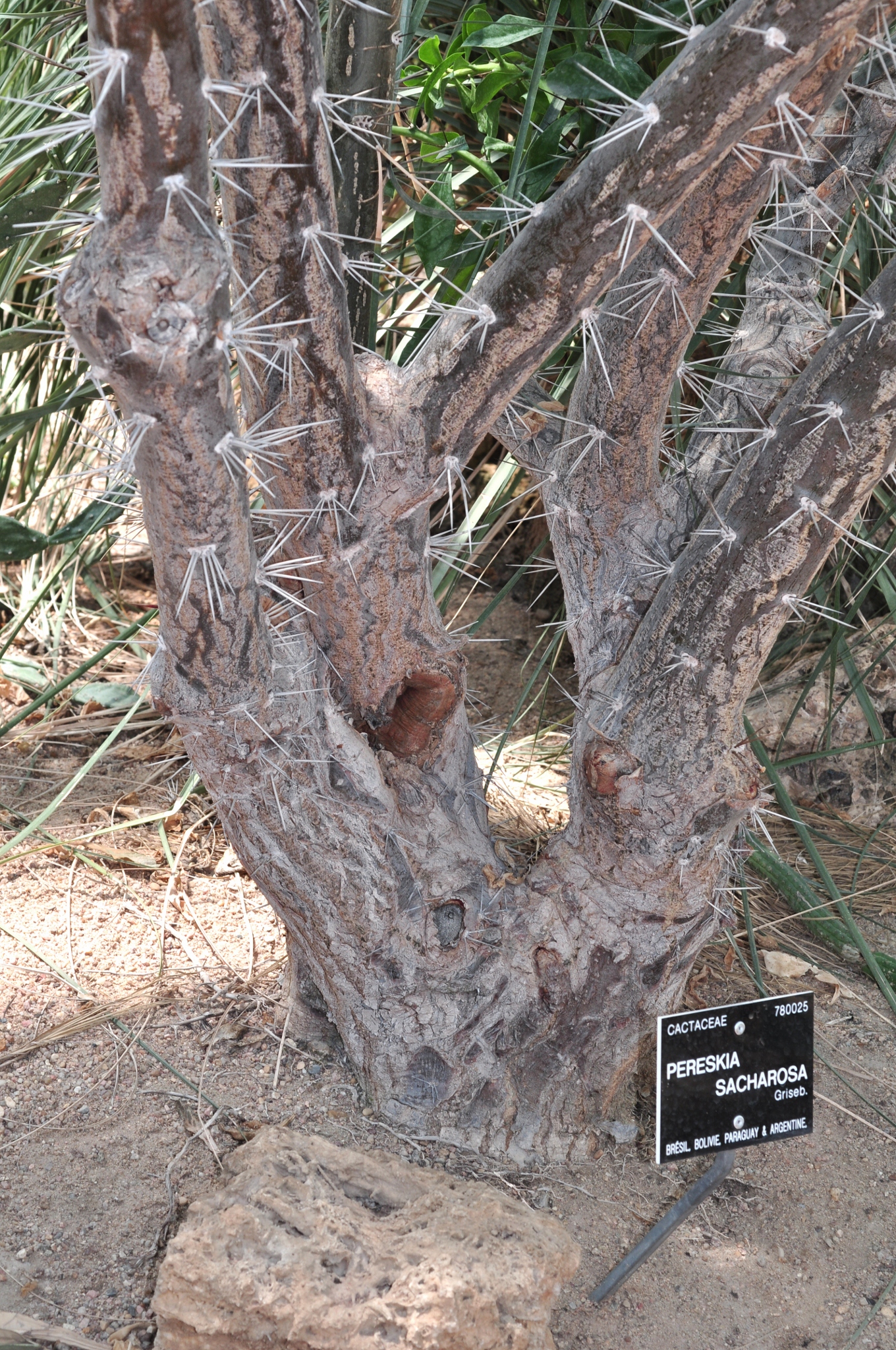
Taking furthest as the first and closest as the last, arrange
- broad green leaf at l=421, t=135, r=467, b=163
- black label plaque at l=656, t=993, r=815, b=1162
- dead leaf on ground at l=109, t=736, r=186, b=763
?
1. dead leaf on ground at l=109, t=736, r=186, b=763
2. broad green leaf at l=421, t=135, r=467, b=163
3. black label plaque at l=656, t=993, r=815, b=1162

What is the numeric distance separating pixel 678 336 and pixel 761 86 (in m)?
0.37

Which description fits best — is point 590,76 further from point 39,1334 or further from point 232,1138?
point 39,1334

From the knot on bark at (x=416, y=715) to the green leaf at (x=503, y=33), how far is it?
72cm

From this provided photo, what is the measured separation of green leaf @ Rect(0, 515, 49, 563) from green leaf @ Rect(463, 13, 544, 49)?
1.09 m

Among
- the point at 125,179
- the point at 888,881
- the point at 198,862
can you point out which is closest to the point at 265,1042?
the point at 198,862

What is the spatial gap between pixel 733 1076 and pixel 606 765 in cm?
37

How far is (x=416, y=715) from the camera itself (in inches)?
54.7

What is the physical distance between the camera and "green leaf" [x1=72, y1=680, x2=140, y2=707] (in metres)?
2.38

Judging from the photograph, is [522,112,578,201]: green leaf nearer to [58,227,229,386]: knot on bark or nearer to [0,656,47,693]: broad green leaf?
[58,227,229,386]: knot on bark

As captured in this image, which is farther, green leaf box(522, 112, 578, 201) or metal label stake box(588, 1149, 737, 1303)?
green leaf box(522, 112, 578, 201)

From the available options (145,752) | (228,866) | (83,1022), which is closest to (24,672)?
(145,752)

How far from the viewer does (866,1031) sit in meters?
1.71

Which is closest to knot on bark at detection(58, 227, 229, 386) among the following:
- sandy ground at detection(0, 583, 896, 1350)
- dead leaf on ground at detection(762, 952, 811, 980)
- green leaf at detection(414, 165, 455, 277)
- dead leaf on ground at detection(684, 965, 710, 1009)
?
green leaf at detection(414, 165, 455, 277)

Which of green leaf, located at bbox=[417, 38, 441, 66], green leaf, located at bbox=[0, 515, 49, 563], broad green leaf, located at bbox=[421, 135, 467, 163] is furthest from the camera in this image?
green leaf, located at bbox=[0, 515, 49, 563]
